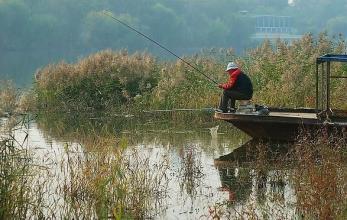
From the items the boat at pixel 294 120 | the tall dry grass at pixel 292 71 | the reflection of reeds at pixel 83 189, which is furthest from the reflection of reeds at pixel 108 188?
the tall dry grass at pixel 292 71

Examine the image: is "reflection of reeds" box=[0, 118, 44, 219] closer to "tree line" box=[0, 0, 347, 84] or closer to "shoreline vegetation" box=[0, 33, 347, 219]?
"shoreline vegetation" box=[0, 33, 347, 219]

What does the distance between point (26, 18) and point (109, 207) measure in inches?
2423

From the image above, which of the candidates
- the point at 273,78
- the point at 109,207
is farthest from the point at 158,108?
the point at 109,207

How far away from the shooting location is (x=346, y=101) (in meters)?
16.9

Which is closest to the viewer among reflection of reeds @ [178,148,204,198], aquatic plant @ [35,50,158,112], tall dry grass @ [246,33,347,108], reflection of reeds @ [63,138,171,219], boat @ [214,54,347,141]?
reflection of reeds @ [63,138,171,219]

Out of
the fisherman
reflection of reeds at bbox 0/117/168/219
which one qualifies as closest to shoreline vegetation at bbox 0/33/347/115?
the fisherman

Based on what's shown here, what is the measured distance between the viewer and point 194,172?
11609 millimetres

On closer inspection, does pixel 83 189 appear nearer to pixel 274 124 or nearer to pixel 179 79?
pixel 274 124

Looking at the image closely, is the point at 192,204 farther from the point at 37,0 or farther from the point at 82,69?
the point at 37,0

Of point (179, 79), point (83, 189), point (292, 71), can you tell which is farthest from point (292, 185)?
point (179, 79)

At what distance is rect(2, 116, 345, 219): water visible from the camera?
9461 millimetres

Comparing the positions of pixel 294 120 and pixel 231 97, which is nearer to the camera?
pixel 294 120

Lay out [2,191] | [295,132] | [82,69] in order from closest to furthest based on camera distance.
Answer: [2,191] → [295,132] → [82,69]

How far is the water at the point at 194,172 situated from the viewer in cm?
946
